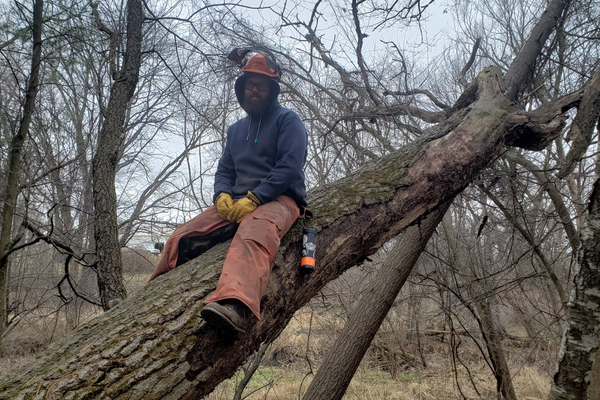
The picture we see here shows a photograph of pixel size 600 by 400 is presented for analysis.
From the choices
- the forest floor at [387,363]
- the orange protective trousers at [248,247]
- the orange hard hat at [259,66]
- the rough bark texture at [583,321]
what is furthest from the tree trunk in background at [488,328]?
the orange hard hat at [259,66]

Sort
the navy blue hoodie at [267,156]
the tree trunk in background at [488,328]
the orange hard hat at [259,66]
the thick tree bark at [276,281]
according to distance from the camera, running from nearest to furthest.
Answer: the thick tree bark at [276,281]
the navy blue hoodie at [267,156]
the orange hard hat at [259,66]
the tree trunk in background at [488,328]

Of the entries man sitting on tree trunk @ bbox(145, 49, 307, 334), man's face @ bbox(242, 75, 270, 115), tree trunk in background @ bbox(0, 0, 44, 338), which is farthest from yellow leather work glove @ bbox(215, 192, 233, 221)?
tree trunk in background @ bbox(0, 0, 44, 338)

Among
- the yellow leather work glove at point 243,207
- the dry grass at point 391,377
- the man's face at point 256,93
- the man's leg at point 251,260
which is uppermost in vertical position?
the man's face at point 256,93

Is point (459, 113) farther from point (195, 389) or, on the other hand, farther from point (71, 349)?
point (71, 349)

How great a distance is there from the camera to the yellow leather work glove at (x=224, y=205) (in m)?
2.29

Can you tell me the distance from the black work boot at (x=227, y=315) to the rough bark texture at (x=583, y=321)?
9.59ft

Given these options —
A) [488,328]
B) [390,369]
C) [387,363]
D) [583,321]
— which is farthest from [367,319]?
[387,363]

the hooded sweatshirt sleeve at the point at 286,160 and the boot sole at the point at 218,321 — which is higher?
the hooded sweatshirt sleeve at the point at 286,160

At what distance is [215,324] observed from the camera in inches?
62.9

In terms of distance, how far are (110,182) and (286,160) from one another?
1960 millimetres

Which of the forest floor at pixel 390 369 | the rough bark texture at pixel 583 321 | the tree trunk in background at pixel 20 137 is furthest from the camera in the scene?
the forest floor at pixel 390 369

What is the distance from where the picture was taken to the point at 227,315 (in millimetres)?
1562

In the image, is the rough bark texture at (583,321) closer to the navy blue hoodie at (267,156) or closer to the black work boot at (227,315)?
the navy blue hoodie at (267,156)

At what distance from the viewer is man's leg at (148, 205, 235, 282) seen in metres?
2.35
